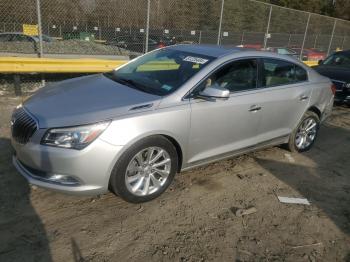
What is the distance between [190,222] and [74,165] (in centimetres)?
129

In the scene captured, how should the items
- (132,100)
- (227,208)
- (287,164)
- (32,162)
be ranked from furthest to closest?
1. (287,164)
2. (227,208)
3. (132,100)
4. (32,162)

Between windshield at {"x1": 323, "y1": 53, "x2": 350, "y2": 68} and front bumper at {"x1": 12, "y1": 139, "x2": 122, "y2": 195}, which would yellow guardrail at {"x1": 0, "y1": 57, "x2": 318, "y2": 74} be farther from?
windshield at {"x1": 323, "y1": 53, "x2": 350, "y2": 68}

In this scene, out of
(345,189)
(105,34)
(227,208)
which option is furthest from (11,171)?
(105,34)

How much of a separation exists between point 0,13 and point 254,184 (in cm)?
710

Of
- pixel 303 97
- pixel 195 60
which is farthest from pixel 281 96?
pixel 195 60

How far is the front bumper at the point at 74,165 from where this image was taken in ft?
10.3

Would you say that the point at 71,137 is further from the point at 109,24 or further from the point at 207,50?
the point at 109,24

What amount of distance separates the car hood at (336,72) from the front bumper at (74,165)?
746 cm

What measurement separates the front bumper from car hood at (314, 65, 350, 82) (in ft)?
24.5

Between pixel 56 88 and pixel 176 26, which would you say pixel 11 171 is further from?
pixel 176 26

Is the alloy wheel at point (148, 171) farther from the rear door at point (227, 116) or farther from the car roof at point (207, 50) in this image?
the car roof at point (207, 50)

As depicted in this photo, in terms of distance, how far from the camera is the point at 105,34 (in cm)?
950

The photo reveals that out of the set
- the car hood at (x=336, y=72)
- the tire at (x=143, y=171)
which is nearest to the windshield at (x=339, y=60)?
the car hood at (x=336, y=72)

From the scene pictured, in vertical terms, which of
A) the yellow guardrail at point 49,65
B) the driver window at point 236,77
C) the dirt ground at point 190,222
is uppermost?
the driver window at point 236,77
